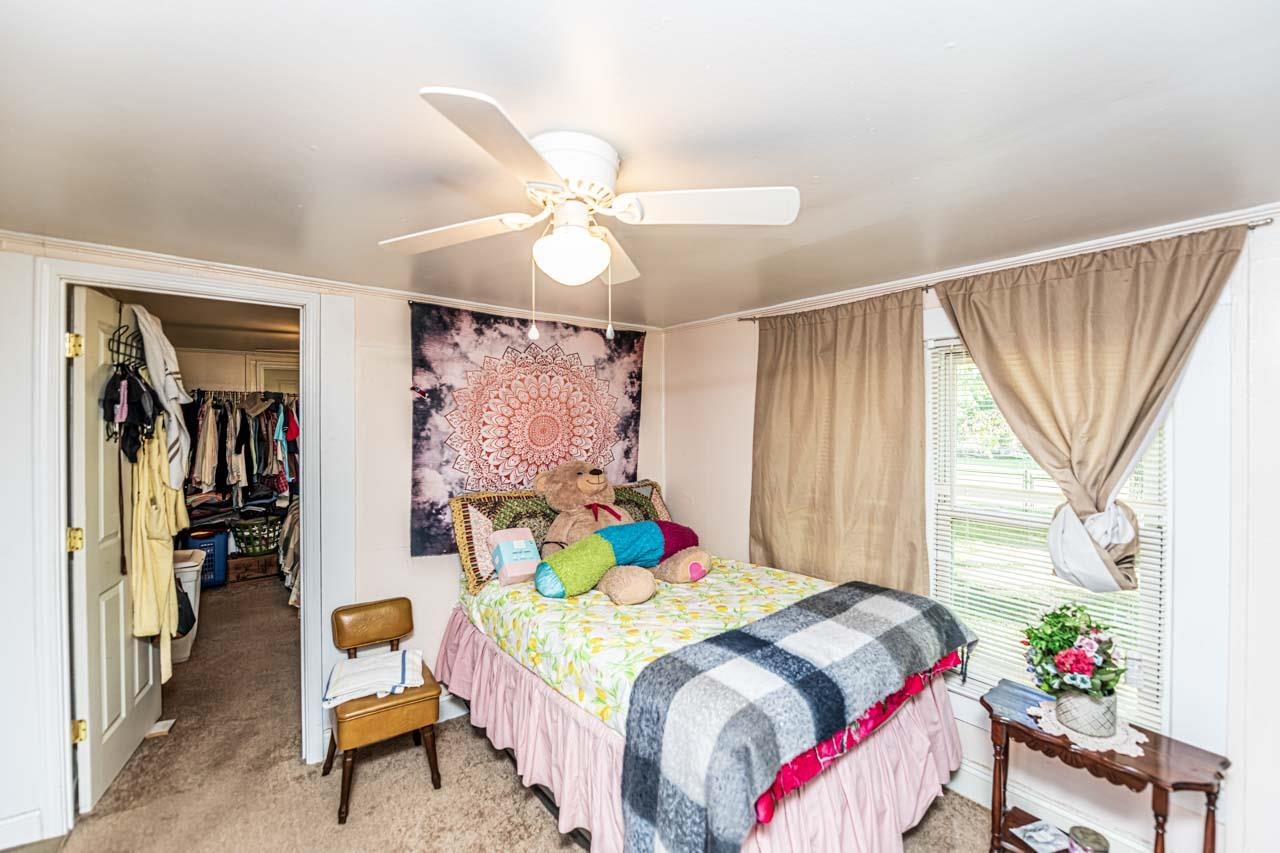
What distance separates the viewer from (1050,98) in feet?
3.65

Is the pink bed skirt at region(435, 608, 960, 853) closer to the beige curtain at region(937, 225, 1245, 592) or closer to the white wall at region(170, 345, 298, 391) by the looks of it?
the beige curtain at region(937, 225, 1245, 592)

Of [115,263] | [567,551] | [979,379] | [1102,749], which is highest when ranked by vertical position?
[115,263]

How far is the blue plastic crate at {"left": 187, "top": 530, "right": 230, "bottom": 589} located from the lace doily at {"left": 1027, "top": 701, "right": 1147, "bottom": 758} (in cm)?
632

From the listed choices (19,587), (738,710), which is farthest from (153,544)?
(738,710)

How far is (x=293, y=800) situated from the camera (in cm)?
229

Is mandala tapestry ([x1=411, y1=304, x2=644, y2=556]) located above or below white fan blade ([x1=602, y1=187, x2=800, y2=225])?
below

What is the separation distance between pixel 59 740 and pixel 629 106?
3.12 meters

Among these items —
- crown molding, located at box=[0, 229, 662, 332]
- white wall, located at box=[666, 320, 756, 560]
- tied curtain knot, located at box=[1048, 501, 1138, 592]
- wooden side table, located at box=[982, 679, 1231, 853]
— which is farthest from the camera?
white wall, located at box=[666, 320, 756, 560]

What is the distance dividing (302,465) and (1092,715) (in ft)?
11.1

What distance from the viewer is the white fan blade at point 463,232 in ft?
4.23

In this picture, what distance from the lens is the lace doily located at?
68.2 inches

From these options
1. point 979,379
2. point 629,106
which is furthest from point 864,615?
point 629,106

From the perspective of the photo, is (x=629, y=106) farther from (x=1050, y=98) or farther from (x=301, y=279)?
(x=301, y=279)

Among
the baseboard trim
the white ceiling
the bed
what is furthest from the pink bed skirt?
the white ceiling
